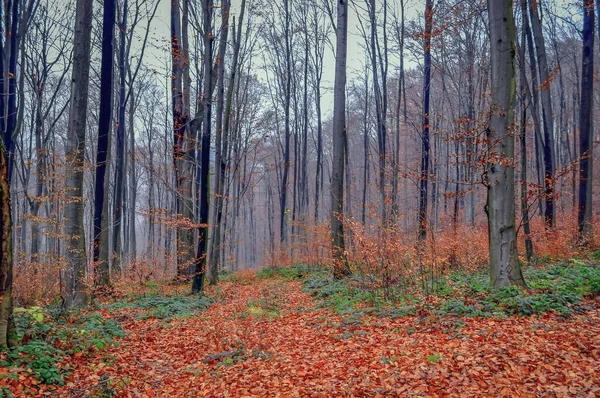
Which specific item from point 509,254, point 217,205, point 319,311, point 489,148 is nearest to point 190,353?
point 319,311

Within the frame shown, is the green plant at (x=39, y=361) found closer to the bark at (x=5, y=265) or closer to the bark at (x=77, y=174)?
the bark at (x=5, y=265)

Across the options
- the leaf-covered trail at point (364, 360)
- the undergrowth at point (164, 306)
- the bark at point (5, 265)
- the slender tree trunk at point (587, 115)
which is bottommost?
the undergrowth at point (164, 306)

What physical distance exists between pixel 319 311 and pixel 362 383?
4005 mm

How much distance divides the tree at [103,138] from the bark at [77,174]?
1.18m

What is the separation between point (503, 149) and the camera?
6.32m

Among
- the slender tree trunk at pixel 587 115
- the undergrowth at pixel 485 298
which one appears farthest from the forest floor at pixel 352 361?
the slender tree trunk at pixel 587 115

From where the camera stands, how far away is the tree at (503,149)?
249 inches

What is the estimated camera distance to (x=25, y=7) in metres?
12.2

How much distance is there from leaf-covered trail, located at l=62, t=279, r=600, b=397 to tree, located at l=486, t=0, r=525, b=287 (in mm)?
1147

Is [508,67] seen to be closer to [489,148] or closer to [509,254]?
[489,148]

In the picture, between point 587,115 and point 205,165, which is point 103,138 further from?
point 587,115

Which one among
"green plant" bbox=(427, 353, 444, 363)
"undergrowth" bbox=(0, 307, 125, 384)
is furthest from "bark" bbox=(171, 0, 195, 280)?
"green plant" bbox=(427, 353, 444, 363)

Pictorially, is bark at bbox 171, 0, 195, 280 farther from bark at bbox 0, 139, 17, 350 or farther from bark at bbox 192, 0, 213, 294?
bark at bbox 0, 139, 17, 350

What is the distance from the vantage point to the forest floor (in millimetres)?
3822
